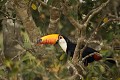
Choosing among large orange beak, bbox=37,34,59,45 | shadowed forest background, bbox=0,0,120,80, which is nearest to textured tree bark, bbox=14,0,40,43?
shadowed forest background, bbox=0,0,120,80

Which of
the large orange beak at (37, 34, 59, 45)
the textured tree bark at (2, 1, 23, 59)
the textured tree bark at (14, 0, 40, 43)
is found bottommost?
the textured tree bark at (2, 1, 23, 59)

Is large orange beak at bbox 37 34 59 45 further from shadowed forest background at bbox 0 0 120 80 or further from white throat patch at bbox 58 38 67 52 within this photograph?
white throat patch at bbox 58 38 67 52

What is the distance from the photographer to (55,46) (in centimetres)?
412

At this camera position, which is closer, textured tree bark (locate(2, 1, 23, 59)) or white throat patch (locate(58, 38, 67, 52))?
white throat patch (locate(58, 38, 67, 52))

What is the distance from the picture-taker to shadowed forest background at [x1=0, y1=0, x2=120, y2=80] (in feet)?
9.15

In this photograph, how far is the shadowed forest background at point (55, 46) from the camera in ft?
9.15

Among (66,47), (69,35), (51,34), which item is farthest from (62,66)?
(69,35)

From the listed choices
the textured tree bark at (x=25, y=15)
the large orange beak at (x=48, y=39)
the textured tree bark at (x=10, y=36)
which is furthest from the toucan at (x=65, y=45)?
the textured tree bark at (x=10, y=36)

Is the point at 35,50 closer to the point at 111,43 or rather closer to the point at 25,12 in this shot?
the point at 25,12

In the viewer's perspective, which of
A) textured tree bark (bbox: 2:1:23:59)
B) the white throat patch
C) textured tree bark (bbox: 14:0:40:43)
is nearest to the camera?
textured tree bark (bbox: 14:0:40:43)

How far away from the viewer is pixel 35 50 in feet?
12.9

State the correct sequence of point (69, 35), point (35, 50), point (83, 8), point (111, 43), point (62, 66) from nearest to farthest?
point (62, 66)
point (111, 43)
point (35, 50)
point (83, 8)
point (69, 35)

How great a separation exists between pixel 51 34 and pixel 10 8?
94 cm

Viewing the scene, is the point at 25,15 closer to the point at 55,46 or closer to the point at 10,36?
the point at 55,46
